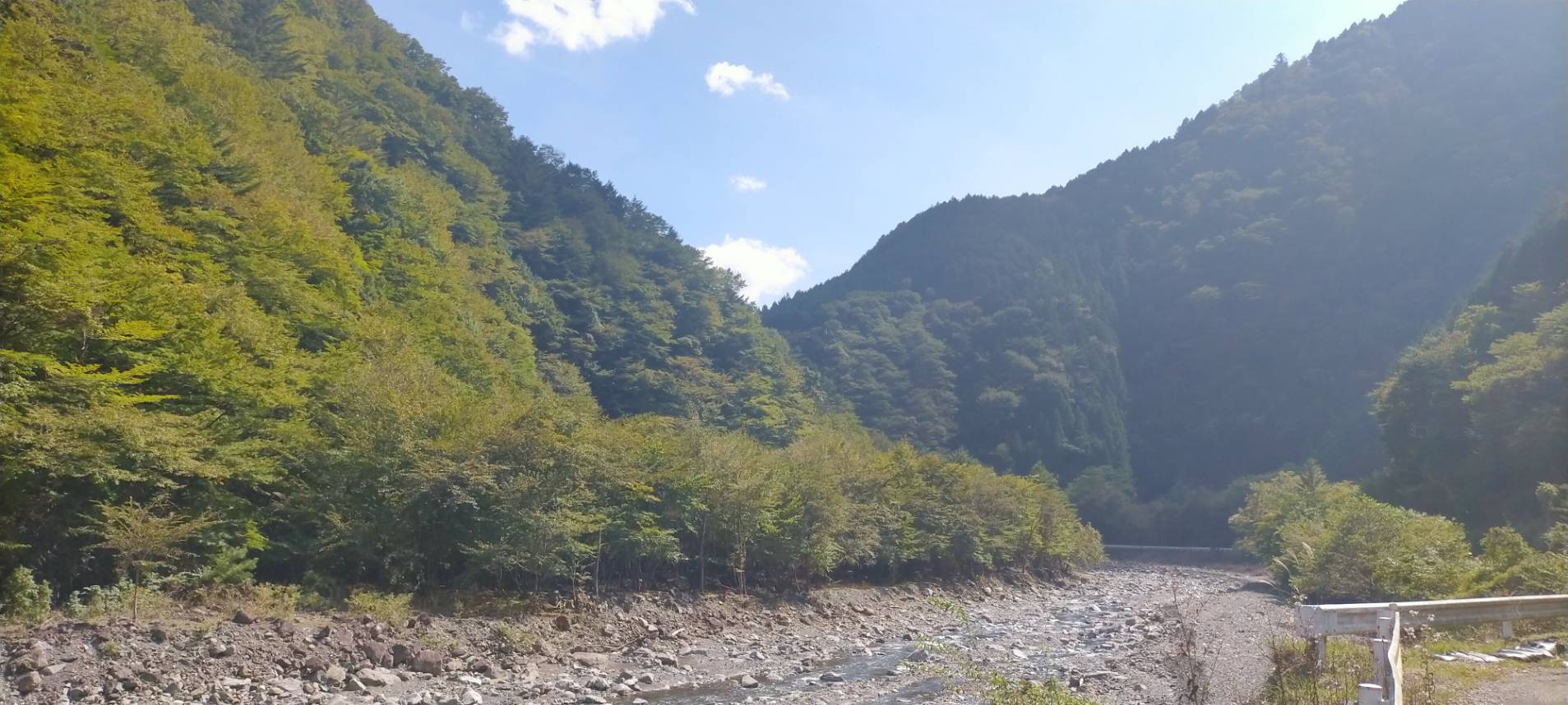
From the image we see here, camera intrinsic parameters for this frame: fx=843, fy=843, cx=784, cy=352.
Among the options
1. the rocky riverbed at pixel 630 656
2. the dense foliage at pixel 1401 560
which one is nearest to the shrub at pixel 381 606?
the rocky riverbed at pixel 630 656

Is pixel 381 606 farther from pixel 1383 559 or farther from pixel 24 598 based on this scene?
pixel 1383 559

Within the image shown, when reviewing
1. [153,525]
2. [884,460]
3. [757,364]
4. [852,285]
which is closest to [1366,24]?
[852,285]

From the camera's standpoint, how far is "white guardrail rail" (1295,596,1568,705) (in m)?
6.85

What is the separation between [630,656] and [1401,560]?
23219 mm

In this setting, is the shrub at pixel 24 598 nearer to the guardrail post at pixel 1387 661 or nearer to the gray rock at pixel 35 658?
the gray rock at pixel 35 658

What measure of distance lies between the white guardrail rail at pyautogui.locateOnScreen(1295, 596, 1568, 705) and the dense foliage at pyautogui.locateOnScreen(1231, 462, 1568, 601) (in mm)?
8037

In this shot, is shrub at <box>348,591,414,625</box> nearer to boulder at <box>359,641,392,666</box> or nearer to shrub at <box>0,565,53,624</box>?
boulder at <box>359,641,392,666</box>

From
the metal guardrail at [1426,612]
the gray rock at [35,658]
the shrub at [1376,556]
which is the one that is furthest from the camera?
the shrub at [1376,556]

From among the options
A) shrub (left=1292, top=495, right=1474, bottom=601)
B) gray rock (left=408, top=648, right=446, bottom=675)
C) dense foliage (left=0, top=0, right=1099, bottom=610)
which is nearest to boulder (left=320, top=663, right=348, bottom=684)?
gray rock (left=408, top=648, right=446, bottom=675)

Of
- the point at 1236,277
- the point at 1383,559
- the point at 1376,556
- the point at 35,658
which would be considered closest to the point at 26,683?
the point at 35,658

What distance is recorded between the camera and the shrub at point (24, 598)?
1571cm

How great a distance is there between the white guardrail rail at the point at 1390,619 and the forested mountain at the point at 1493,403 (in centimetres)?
2621

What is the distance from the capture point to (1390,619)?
24.5 feet

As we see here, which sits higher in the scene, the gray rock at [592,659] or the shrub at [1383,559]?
the shrub at [1383,559]
